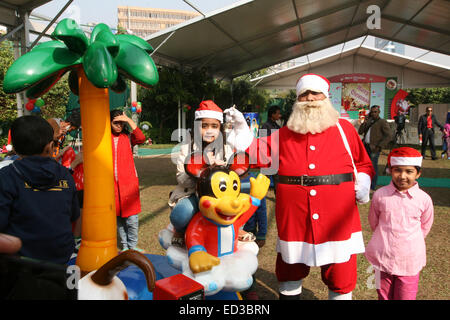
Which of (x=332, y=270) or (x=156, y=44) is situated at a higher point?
(x=156, y=44)

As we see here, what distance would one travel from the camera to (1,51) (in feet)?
50.6

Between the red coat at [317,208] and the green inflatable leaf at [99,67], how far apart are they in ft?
4.20

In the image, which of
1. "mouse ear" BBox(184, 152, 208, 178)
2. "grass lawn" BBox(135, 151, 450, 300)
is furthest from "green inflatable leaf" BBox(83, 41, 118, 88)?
"grass lawn" BBox(135, 151, 450, 300)

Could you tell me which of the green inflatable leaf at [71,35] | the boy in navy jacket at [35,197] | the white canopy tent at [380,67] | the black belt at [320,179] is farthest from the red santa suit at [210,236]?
the white canopy tent at [380,67]

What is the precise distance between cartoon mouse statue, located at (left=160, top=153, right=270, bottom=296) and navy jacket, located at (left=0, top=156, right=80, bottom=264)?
770 millimetres

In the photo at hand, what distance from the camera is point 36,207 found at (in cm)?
166

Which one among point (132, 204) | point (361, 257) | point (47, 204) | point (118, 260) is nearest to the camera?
point (118, 260)

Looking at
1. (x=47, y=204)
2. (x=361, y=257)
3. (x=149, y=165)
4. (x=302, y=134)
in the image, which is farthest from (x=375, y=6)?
(x=47, y=204)

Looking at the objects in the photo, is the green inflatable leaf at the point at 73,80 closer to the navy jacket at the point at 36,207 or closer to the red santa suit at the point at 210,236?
the navy jacket at the point at 36,207

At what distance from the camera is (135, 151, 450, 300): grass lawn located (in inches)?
117

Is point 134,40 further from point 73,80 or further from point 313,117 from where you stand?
point 313,117
